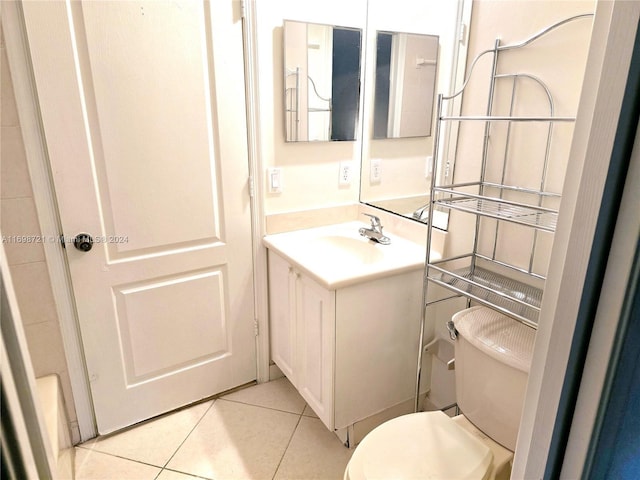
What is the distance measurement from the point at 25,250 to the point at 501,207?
1.72m

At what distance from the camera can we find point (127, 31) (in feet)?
4.92

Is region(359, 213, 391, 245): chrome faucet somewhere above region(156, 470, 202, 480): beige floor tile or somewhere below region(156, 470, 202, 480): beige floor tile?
above

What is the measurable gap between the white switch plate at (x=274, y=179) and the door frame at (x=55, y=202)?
6 centimetres

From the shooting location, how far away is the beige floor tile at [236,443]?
5.48ft

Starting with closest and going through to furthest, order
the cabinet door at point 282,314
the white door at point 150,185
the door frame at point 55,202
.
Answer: the door frame at point 55,202 < the white door at point 150,185 < the cabinet door at point 282,314

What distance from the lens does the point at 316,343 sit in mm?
1689

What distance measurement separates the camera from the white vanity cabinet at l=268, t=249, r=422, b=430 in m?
1.58

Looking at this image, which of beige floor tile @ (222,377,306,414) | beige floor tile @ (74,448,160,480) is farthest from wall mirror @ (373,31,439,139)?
beige floor tile @ (74,448,160,480)

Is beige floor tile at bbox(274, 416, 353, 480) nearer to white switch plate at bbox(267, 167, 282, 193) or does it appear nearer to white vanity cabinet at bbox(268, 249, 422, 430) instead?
white vanity cabinet at bbox(268, 249, 422, 430)

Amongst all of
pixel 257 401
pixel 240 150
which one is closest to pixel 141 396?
pixel 257 401

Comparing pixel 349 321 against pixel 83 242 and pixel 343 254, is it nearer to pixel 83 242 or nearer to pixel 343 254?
pixel 343 254

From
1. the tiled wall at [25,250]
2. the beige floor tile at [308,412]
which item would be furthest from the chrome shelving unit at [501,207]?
the tiled wall at [25,250]

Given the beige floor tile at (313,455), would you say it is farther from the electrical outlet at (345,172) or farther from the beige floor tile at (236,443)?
the electrical outlet at (345,172)

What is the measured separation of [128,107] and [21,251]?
2.18ft
